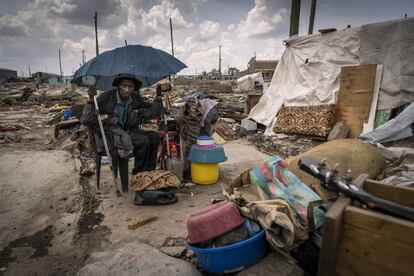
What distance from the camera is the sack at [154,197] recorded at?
11.5 ft

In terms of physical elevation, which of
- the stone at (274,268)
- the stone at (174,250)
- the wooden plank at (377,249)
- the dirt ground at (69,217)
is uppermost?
the wooden plank at (377,249)

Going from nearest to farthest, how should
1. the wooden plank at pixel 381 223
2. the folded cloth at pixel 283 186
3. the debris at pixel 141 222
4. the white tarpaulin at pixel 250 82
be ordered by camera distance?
the wooden plank at pixel 381 223 → the folded cloth at pixel 283 186 → the debris at pixel 141 222 → the white tarpaulin at pixel 250 82

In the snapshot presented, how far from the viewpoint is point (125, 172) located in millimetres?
3980

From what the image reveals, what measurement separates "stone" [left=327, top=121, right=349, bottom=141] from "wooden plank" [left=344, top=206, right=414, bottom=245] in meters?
5.81

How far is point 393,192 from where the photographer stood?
4.81ft

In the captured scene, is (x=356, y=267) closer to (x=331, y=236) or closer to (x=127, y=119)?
(x=331, y=236)

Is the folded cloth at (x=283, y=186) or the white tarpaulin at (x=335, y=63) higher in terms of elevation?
the white tarpaulin at (x=335, y=63)

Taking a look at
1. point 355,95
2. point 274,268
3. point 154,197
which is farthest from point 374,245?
point 355,95

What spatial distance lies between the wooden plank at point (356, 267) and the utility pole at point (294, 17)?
373 inches

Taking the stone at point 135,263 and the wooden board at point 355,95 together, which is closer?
the stone at point 135,263

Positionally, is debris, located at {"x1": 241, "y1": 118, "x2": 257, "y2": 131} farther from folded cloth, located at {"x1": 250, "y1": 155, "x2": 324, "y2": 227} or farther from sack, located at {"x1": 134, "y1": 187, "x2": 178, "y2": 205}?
folded cloth, located at {"x1": 250, "y1": 155, "x2": 324, "y2": 227}

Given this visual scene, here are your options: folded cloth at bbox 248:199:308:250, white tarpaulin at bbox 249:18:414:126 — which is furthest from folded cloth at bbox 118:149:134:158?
white tarpaulin at bbox 249:18:414:126

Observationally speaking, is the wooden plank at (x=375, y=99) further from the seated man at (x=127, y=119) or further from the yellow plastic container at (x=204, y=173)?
the seated man at (x=127, y=119)

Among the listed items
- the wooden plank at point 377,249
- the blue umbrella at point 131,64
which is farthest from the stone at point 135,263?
the blue umbrella at point 131,64
